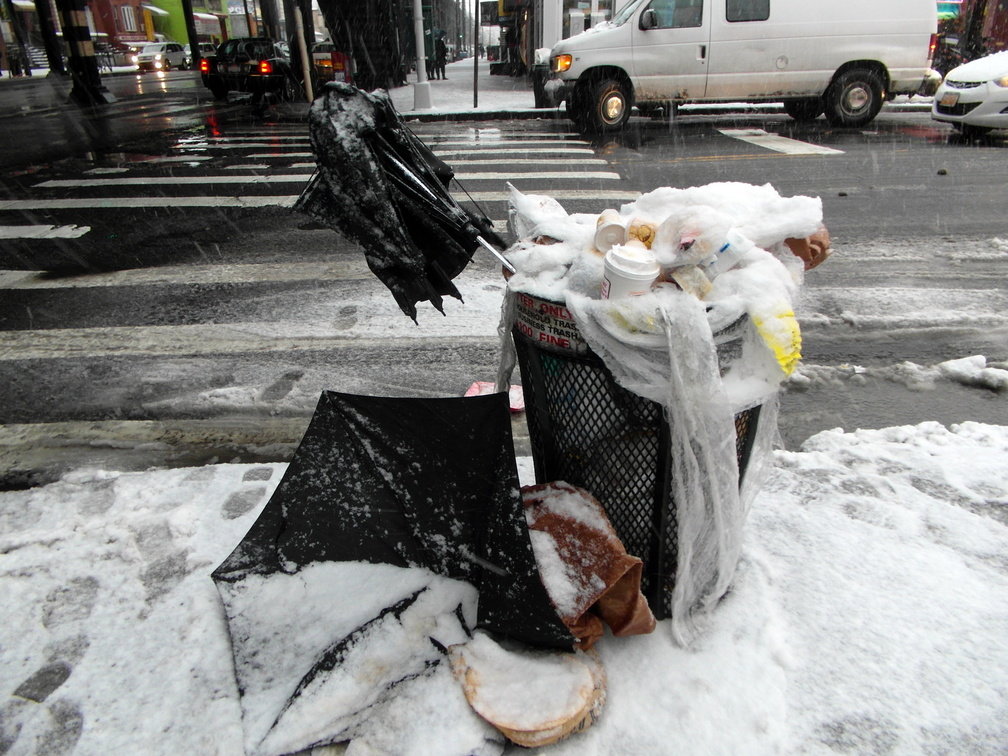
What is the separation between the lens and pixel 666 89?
1093cm

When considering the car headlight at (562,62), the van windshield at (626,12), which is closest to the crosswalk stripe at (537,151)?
the car headlight at (562,62)

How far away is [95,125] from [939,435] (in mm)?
16587

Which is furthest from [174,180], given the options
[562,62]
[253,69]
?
[253,69]

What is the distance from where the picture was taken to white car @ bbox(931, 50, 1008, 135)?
9.27 metres

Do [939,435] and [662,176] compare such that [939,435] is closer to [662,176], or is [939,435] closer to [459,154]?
[662,176]

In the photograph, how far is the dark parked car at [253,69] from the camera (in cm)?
1762

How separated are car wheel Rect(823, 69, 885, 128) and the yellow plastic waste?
37.5ft

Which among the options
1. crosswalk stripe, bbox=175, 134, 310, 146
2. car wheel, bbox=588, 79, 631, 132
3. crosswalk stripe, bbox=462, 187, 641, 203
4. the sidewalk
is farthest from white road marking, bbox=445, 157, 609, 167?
the sidewalk

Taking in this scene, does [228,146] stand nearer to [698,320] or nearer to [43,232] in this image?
[43,232]

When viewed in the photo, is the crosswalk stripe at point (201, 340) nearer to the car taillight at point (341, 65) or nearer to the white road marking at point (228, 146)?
the white road marking at point (228, 146)

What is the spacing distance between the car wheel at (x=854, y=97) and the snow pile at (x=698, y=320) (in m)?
10.9

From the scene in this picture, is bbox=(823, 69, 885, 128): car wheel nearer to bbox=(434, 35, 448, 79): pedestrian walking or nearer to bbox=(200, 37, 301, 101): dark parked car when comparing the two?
bbox=(200, 37, 301, 101): dark parked car

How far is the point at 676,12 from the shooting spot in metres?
10.5

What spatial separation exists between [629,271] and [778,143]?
378 inches
